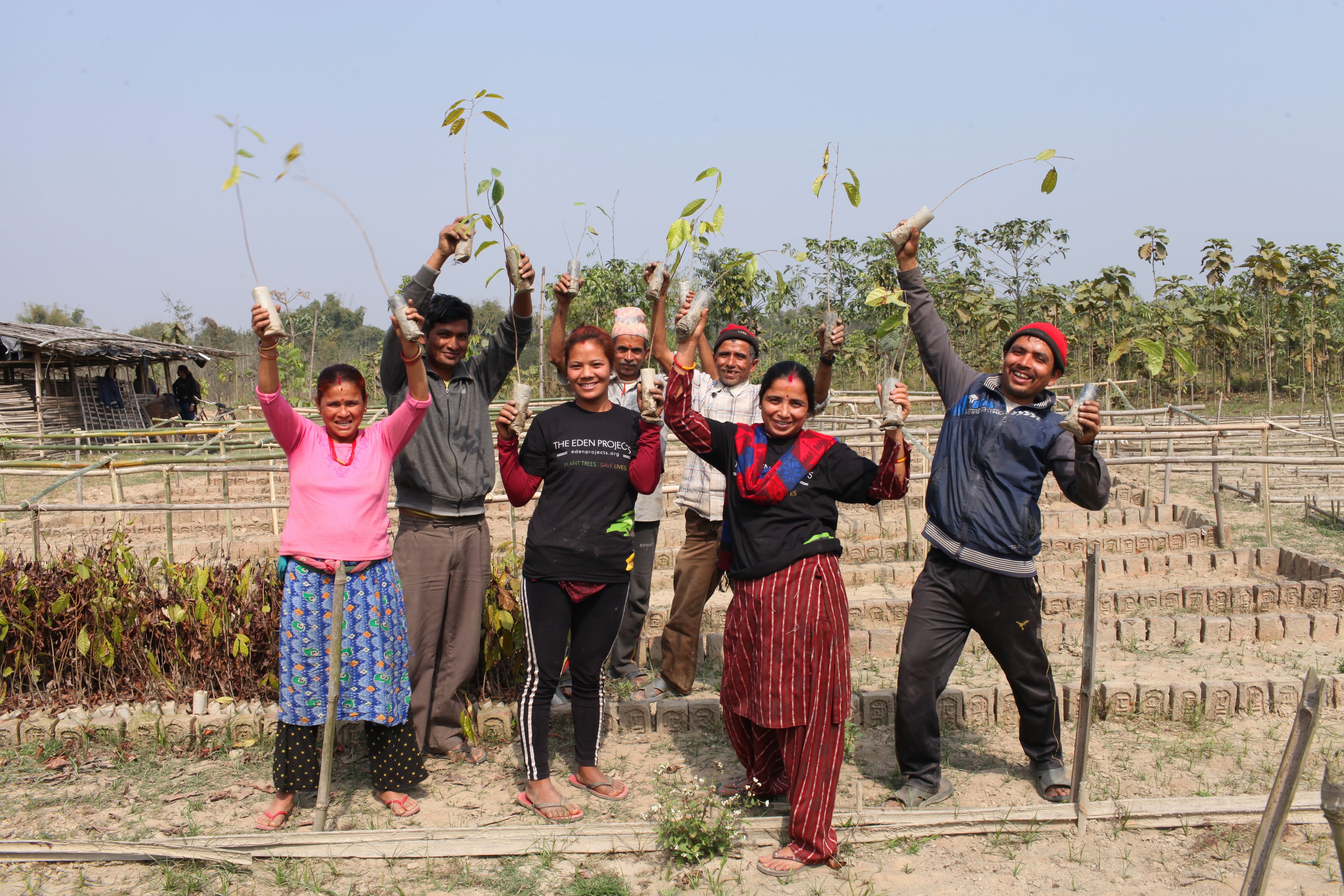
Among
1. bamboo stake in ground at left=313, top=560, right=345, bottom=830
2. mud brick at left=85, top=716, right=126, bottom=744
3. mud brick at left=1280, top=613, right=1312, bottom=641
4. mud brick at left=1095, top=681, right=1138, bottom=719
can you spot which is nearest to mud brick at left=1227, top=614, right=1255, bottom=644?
mud brick at left=1280, top=613, right=1312, bottom=641

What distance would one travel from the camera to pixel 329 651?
3.16m

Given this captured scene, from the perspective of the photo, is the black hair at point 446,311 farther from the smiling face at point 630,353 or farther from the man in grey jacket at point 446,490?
the smiling face at point 630,353

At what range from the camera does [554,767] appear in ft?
12.2

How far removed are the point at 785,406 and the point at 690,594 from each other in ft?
4.81

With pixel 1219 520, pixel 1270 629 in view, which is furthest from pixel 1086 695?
pixel 1219 520

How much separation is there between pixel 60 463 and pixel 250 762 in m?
3.88

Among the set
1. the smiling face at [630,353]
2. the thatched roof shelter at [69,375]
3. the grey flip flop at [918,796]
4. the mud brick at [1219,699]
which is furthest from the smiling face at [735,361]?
the thatched roof shelter at [69,375]

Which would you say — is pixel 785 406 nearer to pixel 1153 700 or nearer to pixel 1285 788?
pixel 1285 788

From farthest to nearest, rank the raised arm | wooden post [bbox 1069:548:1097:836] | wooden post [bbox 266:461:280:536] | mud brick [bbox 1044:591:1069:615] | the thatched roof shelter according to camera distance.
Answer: the thatched roof shelter, wooden post [bbox 266:461:280:536], mud brick [bbox 1044:591:1069:615], the raised arm, wooden post [bbox 1069:548:1097:836]

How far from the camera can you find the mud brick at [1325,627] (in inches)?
202

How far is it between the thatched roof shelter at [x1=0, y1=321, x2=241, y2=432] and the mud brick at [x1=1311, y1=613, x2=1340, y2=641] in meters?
18.2

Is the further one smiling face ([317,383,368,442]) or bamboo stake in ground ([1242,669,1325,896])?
smiling face ([317,383,368,442])

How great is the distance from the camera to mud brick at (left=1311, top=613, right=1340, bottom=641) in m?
5.13

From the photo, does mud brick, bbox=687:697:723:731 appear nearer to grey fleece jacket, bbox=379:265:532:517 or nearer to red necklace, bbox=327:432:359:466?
grey fleece jacket, bbox=379:265:532:517
